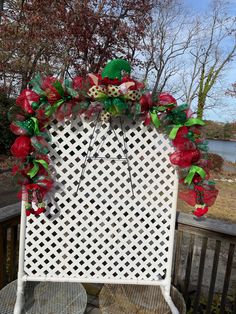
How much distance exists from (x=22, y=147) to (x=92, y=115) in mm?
437

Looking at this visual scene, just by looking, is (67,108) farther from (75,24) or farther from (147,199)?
(75,24)

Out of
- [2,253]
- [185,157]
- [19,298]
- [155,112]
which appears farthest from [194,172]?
[2,253]

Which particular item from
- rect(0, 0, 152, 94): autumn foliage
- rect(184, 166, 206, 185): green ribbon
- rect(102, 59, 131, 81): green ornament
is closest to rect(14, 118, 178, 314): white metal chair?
rect(184, 166, 206, 185): green ribbon

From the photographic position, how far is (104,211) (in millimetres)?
1843

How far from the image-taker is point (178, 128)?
171cm

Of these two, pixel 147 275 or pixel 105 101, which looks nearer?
pixel 105 101

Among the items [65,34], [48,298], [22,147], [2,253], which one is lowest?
[48,298]

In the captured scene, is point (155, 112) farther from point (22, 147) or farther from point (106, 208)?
point (22, 147)

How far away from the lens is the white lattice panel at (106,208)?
5.79 ft

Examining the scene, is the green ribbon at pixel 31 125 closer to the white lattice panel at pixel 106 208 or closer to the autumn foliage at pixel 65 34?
the white lattice panel at pixel 106 208

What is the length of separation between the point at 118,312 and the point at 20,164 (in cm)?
119

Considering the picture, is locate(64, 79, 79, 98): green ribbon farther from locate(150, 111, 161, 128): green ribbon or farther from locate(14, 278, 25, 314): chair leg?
locate(14, 278, 25, 314): chair leg

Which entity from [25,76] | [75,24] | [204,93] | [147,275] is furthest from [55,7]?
[204,93]

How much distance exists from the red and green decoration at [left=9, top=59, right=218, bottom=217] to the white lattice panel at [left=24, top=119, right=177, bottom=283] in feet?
0.28
